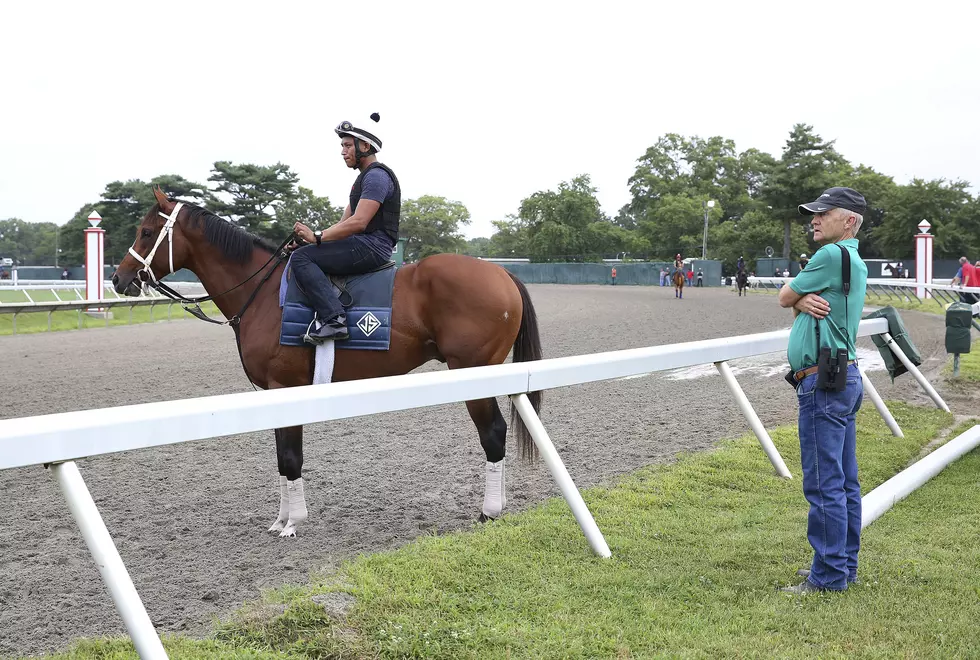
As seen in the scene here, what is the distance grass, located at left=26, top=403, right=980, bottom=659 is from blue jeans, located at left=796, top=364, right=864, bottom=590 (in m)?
0.11

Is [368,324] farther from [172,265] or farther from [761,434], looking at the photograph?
[761,434]

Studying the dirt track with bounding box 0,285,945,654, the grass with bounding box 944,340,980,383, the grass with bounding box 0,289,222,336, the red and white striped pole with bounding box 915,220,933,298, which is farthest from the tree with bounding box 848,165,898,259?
the dirt track with bounding box 0,285,945,654

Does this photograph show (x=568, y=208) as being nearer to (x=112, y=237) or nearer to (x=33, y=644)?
(x=112, y=237)

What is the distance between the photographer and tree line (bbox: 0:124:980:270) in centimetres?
4797

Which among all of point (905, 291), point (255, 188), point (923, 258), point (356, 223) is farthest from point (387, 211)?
point (255, 188)

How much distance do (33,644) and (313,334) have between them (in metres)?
2.28

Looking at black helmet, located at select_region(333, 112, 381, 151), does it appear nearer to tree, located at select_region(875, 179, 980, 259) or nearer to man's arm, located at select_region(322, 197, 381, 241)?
man's arm, located at select_region(322, 197, 381, 241)

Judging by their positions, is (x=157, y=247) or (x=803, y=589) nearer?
(x=803, y=589)

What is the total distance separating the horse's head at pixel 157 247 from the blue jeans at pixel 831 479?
160 inches

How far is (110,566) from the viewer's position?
2.24 m

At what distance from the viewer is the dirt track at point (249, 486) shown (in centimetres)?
357

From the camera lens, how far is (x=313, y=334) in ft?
16.3

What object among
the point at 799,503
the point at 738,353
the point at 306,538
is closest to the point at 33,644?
the point at 306,538

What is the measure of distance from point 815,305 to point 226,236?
3804 mm
